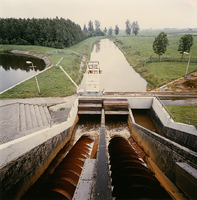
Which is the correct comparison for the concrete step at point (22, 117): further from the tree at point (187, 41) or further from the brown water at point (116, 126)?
the tree at point (187, 41)

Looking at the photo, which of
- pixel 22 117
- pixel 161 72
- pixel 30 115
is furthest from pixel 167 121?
pixel 161 72

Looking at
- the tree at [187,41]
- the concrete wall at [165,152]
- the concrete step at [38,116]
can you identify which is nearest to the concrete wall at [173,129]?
the concrete wall at [165,152]

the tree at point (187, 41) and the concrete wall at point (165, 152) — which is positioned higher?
the tree at point (187, 41)

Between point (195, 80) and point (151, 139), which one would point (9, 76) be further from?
point (195, 80)

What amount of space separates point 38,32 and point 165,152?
63.1m

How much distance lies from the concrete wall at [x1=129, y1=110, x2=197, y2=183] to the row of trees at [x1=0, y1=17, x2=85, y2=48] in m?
48.7

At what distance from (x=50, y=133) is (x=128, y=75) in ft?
69.3

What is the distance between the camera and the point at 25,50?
148 ft

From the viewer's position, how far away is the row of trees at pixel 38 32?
49272 millimetres

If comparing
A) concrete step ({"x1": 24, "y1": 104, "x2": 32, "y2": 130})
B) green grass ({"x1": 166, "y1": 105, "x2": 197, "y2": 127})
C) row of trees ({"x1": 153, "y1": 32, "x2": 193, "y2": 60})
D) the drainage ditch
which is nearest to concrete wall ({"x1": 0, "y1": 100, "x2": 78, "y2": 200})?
the drainage ditch

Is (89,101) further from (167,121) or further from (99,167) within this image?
(99,167)

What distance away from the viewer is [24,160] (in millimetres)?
5918

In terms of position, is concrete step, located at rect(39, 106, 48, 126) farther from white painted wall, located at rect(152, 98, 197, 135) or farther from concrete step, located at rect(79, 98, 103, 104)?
white painted wall, located at rect(152, 98, 197, 135)

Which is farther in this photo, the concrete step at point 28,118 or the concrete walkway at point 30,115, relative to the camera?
the concrete step at point 28,118
